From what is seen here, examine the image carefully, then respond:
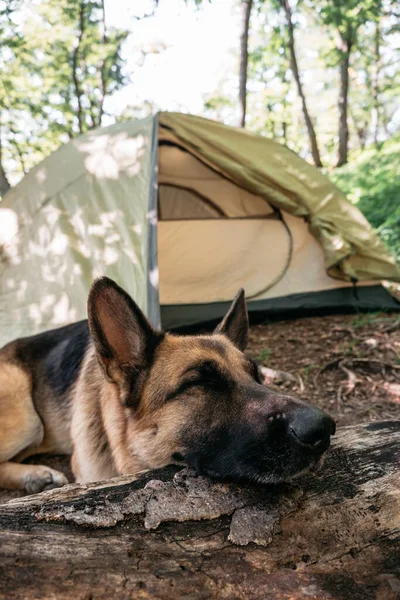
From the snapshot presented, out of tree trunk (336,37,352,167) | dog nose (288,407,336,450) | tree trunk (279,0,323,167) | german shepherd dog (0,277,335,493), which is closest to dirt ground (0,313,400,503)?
german shepherd dog (0,277,335,493)

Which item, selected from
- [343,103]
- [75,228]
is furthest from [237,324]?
[343,103]

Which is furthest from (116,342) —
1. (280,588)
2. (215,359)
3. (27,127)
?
(27,127)

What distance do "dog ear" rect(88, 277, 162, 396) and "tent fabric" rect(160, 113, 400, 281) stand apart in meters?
4.09

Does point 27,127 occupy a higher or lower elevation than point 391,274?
higher

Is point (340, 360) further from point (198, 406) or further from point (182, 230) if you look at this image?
point (198, 406)

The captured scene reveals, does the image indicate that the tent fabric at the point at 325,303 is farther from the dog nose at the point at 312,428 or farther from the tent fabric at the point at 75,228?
the dog nose at the point at 312,428

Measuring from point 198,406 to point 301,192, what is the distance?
15.9 ft

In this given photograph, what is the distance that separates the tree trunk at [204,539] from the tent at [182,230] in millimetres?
2773

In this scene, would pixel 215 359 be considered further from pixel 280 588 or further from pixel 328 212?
pixel 328 212

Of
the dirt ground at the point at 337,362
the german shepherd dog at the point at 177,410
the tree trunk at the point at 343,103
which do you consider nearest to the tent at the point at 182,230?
the dirt ground at the point at 337,362

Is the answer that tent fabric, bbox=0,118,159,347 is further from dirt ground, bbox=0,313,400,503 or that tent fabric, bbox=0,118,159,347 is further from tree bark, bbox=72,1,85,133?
tree bark, bbox=72,1,85,133

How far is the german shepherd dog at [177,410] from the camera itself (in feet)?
4.90

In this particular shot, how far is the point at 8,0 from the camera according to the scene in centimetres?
891

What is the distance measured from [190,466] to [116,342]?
624 mm
